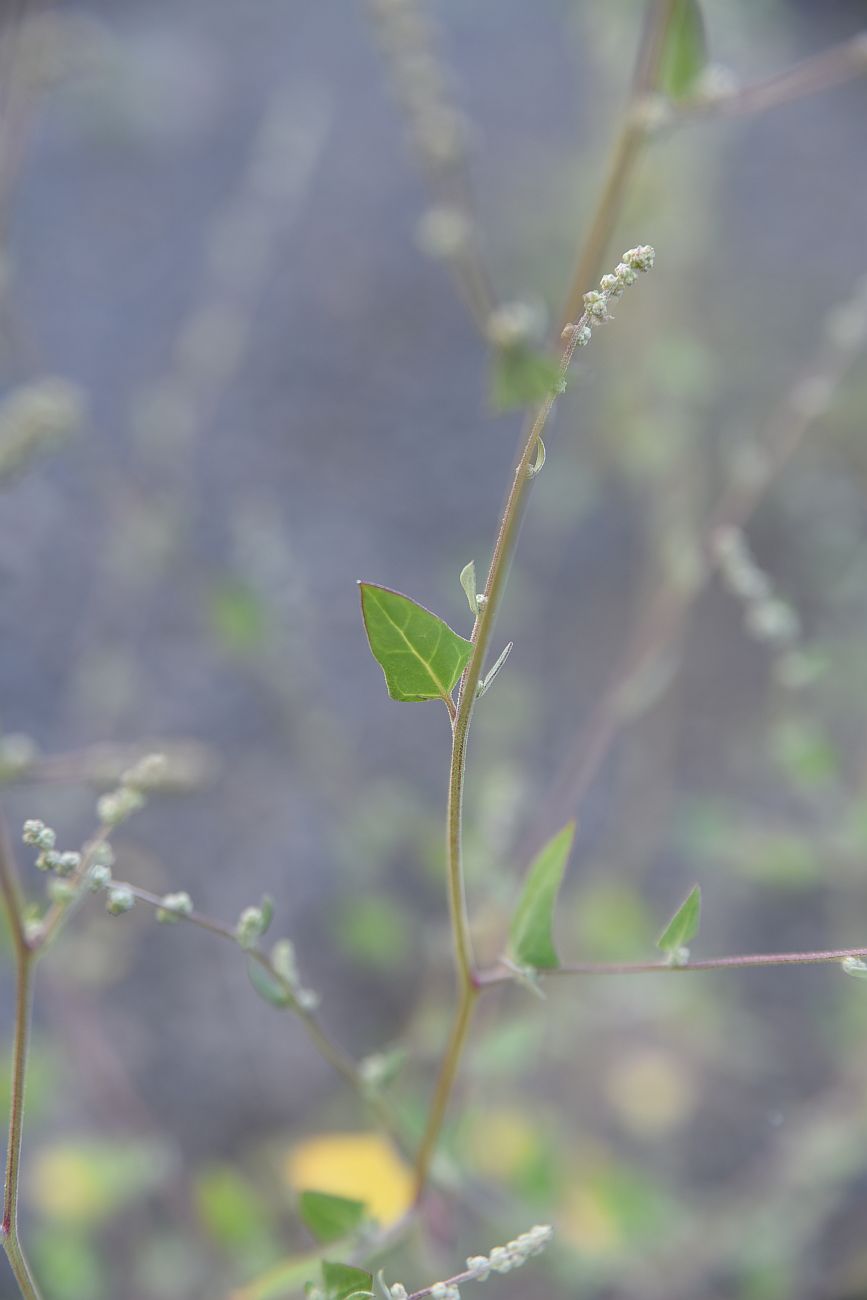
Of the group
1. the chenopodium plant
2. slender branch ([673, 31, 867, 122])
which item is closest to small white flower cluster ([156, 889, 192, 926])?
the chenopodium plant

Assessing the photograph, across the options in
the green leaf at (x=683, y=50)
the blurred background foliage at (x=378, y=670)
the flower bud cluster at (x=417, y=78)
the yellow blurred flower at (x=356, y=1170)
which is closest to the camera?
the green leaf at (x=683, y=50)

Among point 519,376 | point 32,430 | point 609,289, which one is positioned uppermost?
point 32,430

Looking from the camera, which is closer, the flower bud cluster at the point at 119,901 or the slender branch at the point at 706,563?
the flower bud cluster at the point at 119,901

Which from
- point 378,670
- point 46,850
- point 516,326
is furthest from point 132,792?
point 378,670

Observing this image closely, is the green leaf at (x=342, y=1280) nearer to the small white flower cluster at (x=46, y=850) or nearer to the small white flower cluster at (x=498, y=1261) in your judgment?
the small white flower cluster at (x=498, y=1261)

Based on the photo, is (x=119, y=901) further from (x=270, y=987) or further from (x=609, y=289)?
(x=609, y=289)

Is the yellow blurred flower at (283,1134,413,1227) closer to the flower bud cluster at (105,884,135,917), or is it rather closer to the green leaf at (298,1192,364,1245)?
the green leaf at (298,1192,364,1245)

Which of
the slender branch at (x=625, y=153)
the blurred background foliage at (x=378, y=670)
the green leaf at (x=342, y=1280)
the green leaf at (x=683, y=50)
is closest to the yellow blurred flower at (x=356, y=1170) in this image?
the blurred background foliage at (x=378, y=670)
